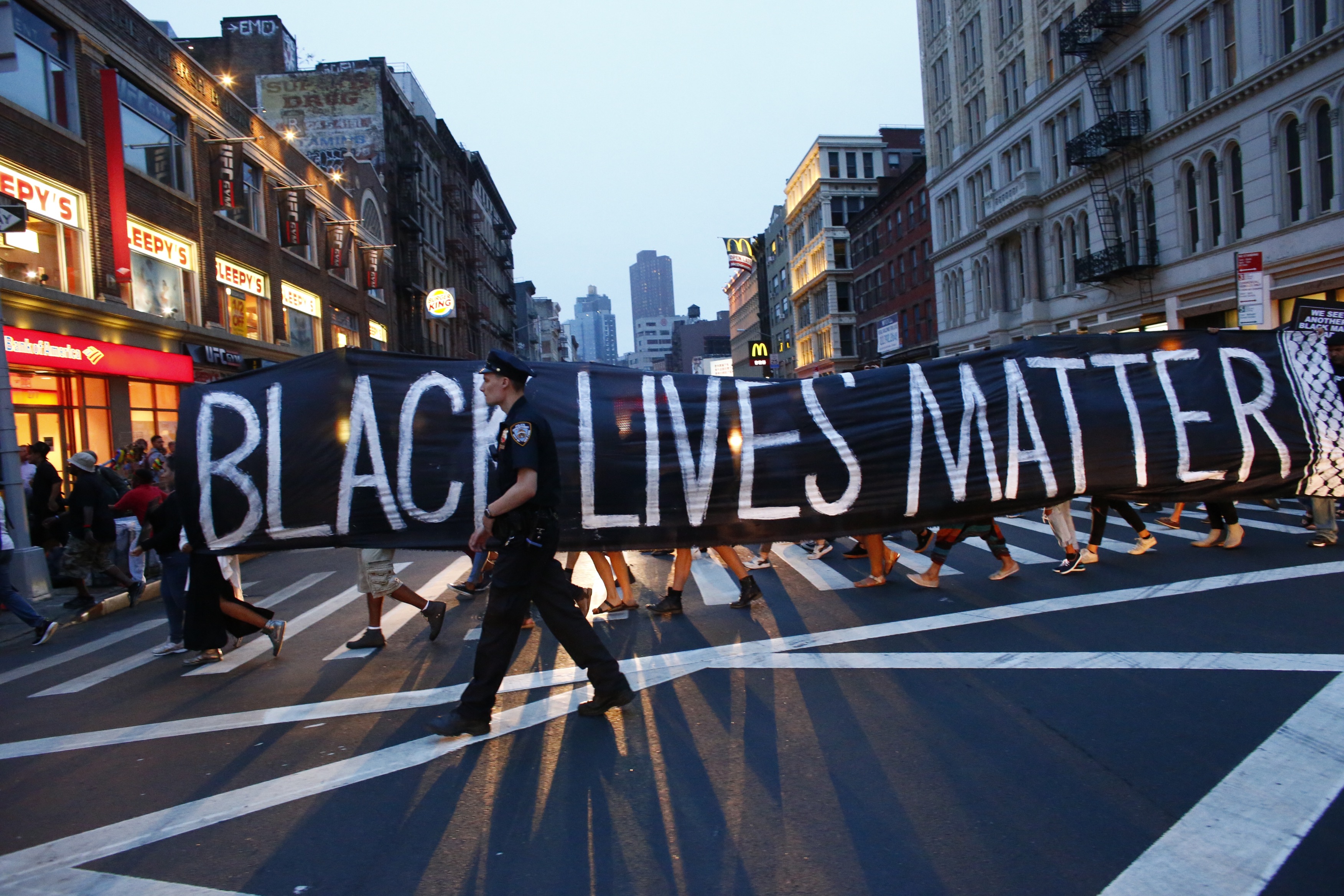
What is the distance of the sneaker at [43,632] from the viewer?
8.74m

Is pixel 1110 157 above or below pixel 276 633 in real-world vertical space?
above

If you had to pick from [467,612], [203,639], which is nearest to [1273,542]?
[467,612]

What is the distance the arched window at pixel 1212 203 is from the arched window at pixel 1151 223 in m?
2.59

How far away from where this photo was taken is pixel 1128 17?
28891 millimetres

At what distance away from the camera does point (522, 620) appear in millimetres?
4984

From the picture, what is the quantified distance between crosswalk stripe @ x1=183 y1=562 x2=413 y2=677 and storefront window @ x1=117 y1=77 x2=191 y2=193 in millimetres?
15622

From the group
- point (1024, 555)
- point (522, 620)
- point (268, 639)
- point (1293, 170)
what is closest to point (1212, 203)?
point (1293, 170)

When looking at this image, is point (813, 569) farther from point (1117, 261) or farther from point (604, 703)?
point (1117, 261)

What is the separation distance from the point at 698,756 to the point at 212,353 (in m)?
23.5

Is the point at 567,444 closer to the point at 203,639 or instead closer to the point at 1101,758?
the point at 203,639

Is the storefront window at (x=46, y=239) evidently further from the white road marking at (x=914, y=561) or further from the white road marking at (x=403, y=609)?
the white road marking at (x=914, y=561)

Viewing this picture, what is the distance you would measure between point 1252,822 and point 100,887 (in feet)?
14.7

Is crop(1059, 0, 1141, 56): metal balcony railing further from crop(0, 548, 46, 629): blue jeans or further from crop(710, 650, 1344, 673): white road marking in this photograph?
crop(0, 548, 46, 629): blue jeans

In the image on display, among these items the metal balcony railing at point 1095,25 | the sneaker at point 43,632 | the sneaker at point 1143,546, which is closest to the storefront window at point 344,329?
the sneaker at point 43,632
